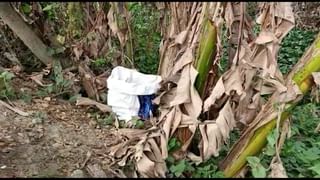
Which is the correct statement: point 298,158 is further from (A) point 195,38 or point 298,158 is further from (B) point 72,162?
(B) point 72,162

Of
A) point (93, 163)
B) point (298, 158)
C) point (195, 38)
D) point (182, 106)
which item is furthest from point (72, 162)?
point (298, 158)

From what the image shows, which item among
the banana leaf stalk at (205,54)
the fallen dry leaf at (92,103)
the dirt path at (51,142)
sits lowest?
the dirt path at (51,142)

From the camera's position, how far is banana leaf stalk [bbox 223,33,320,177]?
5.92 feet

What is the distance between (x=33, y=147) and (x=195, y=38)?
0.87 meters

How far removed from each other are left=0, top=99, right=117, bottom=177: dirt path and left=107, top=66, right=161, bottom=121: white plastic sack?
0.13 meters

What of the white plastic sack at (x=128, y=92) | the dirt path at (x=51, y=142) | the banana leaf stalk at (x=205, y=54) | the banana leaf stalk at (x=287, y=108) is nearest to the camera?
the banana leaf stalk at (x=287, y=108)

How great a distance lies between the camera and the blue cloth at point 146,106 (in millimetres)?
2492

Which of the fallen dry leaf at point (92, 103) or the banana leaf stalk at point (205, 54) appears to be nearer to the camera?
the banana leaf stalk at point (205, 54)

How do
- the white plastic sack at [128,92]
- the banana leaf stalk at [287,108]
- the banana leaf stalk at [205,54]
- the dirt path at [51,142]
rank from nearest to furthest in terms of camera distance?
the banana leaf stalk at [287,108]
the banana leaf stalk at [205,54]
the dirt path at [51,142]
the white plastic sack at [128,92]

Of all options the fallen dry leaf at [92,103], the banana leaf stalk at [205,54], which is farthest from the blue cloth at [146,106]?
the banana leaf stalk at [205,54]

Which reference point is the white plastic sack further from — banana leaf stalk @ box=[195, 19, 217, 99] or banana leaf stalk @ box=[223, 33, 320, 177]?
banana leaf stalk @ box=[223, 33, 320, 177]

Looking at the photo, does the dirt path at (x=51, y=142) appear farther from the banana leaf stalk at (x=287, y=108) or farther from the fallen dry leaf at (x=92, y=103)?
the banana leaf stalk at (x=287, y=108)

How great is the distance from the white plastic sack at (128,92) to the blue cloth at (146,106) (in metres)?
0.02

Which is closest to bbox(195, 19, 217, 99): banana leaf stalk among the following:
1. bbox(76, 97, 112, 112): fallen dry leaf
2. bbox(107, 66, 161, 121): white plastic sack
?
bbox(107, 66, 161, 121): white plastic sack
